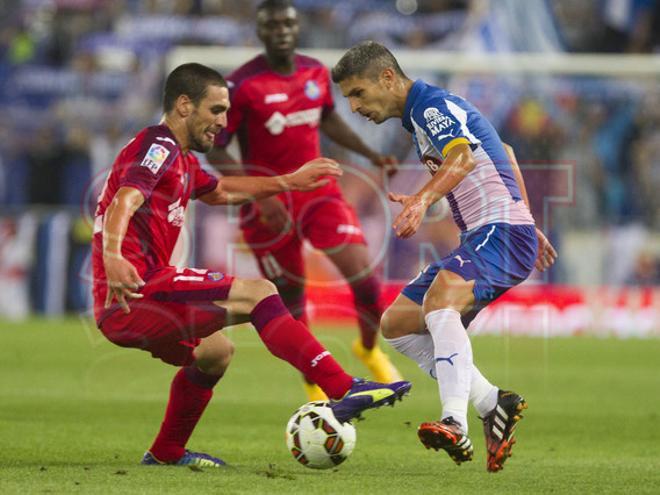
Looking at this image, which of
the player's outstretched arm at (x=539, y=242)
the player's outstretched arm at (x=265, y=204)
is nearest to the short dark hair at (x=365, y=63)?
the player's outstretched arm at (x=539, y=242)

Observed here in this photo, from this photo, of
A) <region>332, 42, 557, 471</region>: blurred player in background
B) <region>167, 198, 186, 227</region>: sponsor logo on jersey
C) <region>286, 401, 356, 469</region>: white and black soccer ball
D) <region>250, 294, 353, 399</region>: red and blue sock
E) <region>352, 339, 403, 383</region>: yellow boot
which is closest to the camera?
<region>286, 401, 356, 469</region>: white and black soccer ball

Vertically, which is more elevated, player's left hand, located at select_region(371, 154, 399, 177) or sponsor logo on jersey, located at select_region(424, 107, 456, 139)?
sponsor logo on jersey, located at select_region(424, 107, 456, 139)

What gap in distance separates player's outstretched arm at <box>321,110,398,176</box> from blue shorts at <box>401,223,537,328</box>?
2.61 m

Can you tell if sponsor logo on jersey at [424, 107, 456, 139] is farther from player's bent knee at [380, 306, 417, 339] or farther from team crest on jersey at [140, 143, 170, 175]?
team crest on jersey at [140, 143, 170, 175]

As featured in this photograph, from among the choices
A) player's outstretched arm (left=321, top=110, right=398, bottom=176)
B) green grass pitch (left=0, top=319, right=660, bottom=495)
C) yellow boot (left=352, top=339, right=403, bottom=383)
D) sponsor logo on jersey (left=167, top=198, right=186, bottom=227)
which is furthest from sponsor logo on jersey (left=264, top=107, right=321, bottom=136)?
sponsor logo on jersey (left=167, top=198, right=186, bottom=227)

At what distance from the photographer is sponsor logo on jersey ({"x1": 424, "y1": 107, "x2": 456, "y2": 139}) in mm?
6449

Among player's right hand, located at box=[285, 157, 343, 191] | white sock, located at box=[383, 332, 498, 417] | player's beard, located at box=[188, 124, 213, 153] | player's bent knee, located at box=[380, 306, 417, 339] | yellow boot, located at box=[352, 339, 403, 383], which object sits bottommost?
yellow boot, located at box=[352, 339, 403, 383]

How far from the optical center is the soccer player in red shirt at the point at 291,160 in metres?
9.46

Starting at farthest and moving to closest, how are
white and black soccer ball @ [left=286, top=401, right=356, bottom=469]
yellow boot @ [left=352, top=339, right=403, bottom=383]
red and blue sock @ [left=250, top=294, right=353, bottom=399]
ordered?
yellow boot @ [left=352, top=339, right=403, bottom=383]
red and blue sock @ [left=250, top=294, right=353, bottom=399]
white and black soccer ball @ [left=286, top=401, right=356, bottom=469]

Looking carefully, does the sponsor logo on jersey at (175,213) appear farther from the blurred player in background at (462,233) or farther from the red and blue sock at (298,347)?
the blurred player in background at (462,233)

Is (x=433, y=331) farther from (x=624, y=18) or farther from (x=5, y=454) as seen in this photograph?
(x=624, y=18)

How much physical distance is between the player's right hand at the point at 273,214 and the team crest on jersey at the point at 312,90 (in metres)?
0.88

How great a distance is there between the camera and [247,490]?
227 inches

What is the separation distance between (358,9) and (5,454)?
48.7ft
